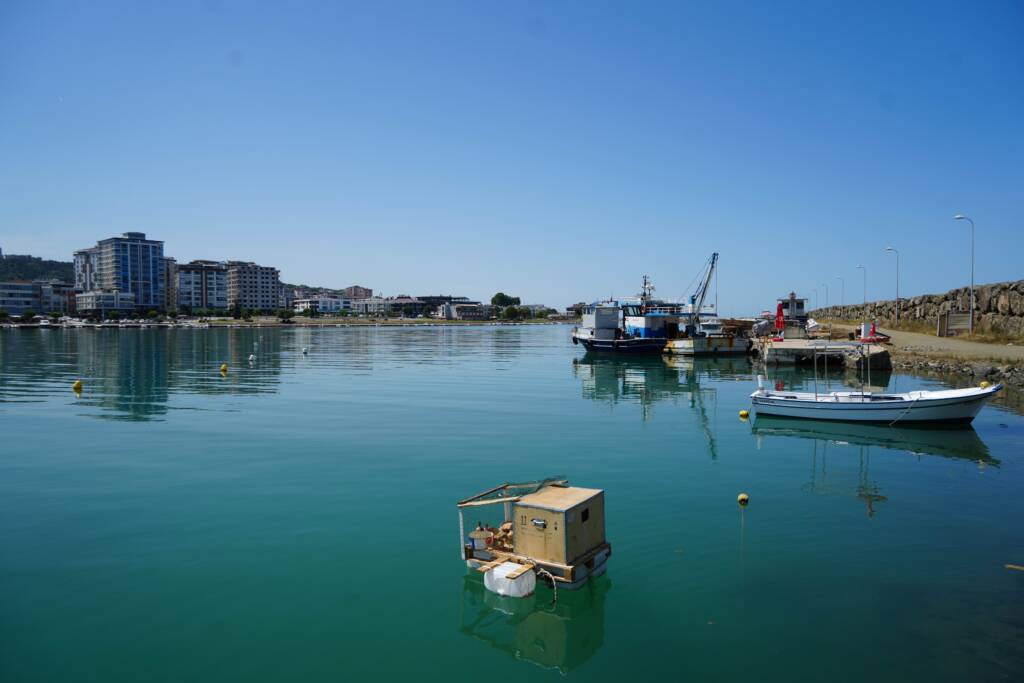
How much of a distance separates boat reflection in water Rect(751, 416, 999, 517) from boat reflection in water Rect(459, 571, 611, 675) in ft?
31.5

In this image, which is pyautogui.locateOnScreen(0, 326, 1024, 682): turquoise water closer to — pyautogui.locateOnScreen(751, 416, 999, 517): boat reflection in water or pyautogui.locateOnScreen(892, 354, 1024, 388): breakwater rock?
pyautogui.locateOnScreen(751, 416, 999, 517): boat reflection in water

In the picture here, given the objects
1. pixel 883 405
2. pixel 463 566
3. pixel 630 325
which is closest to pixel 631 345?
pixel 630 325

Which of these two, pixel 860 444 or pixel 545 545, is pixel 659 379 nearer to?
pixel 860 444

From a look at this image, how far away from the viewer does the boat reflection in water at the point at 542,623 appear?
368 inches

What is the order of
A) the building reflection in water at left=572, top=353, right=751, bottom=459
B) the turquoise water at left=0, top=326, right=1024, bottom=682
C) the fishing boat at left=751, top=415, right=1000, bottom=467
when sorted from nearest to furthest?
→ the turquoise water at left=0, top=326, right=1024, bottom=682 → the fishing boat at left=751, top=415, right=1000, bottom=467 → the building reflection in water at left=572, top=353, right=751, bottom=459

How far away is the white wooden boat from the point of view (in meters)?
26.7

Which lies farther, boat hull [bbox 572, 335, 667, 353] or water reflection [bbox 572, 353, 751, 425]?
boat hull [bbox 572, 335, 667, 353]

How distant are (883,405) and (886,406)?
129mm

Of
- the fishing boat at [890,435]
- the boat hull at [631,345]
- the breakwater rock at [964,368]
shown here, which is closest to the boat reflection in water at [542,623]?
the fishing boat at [890,435]

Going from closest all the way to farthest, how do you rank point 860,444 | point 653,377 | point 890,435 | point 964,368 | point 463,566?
point 463,566 < point 860,444 < point 890,435 < point 964,368 < point 653,377

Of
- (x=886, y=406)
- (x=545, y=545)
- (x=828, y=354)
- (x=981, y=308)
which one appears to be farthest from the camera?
(x=981, y=308)

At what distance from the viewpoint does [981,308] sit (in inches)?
2234

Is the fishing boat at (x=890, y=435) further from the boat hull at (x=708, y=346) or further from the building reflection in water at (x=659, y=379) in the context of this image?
the boat hull at (x=708, y=346)

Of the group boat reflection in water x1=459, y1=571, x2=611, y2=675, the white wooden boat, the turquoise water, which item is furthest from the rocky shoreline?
boat reflection in water x1=459, y1=571, x2=611, y2=675
